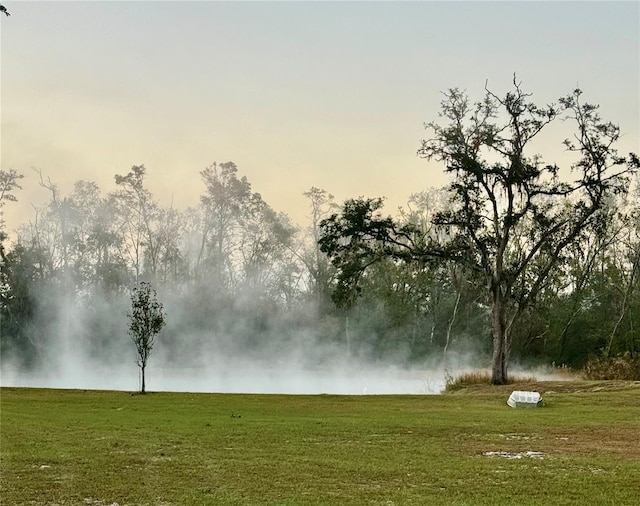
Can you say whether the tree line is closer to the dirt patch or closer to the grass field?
the dirt patch

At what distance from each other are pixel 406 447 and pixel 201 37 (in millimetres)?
23604

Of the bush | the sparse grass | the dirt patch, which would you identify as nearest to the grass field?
the dirt patch

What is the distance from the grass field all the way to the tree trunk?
8.84 metres

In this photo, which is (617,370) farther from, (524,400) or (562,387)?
(524,400)

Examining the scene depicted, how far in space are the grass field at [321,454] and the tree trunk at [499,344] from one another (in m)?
8.84

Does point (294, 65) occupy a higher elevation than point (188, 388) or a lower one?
higher

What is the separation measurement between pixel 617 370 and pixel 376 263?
2443 centimetres

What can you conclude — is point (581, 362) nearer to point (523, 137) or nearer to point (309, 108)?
point (523, 137)

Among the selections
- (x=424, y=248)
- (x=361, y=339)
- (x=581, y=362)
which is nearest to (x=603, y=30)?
(x=424, y=248)

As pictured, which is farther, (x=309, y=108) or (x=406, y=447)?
(x=309, y=108)

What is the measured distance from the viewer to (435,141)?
3039 centimetres

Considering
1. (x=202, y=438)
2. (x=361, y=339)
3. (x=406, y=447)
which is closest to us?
(x=406, y=447)

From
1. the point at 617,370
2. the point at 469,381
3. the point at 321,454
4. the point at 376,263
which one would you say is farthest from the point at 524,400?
the point at 376,263

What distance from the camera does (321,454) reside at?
36.7ft
